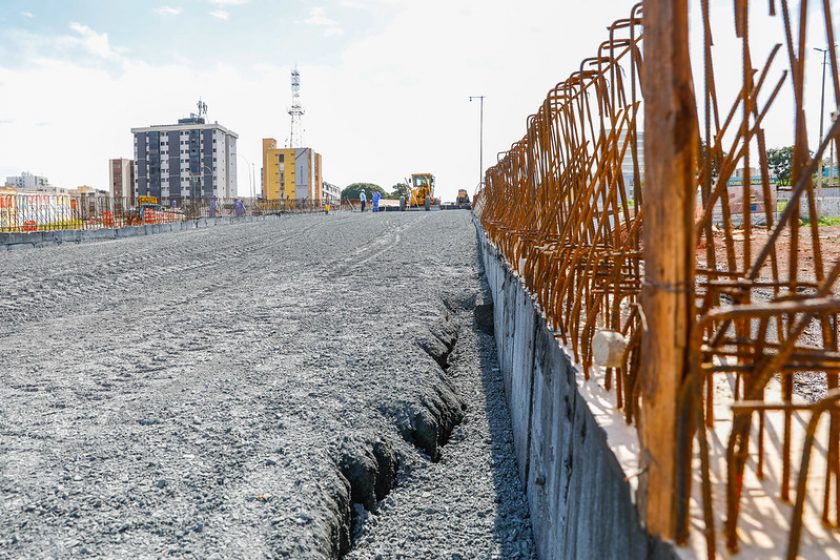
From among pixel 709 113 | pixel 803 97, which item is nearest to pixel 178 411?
pixel 709 113

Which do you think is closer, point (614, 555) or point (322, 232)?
point (614, 555)

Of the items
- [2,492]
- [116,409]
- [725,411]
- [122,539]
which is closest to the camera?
[725,411]

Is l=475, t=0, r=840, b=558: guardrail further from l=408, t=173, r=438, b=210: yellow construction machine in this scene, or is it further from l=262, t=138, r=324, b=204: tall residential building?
l=262, t=138, r=324, b=204: tall residential building

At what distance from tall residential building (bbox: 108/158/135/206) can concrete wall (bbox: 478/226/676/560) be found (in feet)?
357

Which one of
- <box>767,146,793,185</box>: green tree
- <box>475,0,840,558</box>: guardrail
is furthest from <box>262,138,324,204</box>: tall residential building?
<box>475,0,840,558</box>: guardrail

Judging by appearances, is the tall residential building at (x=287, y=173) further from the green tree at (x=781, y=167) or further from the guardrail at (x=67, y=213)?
the green tree at (x=781, y=167)

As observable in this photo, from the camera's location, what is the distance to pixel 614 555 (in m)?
1.92

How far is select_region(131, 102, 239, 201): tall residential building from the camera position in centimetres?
10719

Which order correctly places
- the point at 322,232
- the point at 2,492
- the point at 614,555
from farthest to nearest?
the point at 322,232
the point at 2,492
the point at 614,555

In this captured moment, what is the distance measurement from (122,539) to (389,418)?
2113mm

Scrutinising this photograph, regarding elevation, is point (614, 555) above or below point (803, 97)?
below

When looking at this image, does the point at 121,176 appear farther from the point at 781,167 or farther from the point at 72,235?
the point at 781,167

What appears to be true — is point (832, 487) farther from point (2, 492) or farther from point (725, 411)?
point (2, 492)

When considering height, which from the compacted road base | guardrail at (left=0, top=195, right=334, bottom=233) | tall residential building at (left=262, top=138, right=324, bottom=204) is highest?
tall residential building at (left=262, top=138, right=324, bottom=204)
